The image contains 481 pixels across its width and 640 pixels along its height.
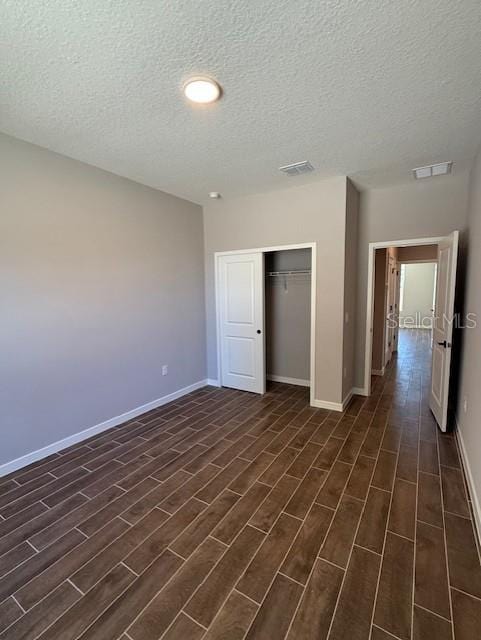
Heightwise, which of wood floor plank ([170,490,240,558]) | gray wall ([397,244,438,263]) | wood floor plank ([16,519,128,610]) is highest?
gray wall ([397,244,438,263])

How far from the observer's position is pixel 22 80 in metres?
1.77

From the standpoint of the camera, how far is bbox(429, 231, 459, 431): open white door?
301 cm

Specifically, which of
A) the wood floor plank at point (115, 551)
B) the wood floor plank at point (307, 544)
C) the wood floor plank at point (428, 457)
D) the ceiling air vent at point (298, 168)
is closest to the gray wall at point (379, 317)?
the wood floor plank at point (428, 457)

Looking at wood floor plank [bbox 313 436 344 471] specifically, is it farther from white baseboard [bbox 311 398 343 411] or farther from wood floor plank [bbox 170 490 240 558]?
wood floor plank [bbox 170 490 240 558]

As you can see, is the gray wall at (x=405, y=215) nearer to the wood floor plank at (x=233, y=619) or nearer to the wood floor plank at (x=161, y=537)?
the wood floor plank at (x=161, y=537)

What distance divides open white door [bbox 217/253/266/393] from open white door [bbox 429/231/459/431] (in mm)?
2163

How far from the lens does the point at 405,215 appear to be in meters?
3.69

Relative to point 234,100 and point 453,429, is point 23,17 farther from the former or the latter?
point 453,429

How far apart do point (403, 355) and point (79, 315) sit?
6.70 m

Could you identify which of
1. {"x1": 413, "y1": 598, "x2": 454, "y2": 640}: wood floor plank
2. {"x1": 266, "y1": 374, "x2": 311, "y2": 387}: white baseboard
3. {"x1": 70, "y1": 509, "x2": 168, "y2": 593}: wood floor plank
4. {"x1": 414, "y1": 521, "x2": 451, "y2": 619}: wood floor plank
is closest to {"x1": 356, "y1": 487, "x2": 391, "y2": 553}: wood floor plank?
{"x1": 414, "y1": 521, "x2": 451, "y2": 619}: wood floor plank

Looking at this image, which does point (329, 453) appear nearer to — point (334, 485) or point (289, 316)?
point (334, 485)

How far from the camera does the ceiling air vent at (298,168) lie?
2.99 metres

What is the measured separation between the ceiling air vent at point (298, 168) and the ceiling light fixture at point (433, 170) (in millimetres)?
1168

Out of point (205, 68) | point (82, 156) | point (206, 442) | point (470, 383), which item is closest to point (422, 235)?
point (470, 383)
